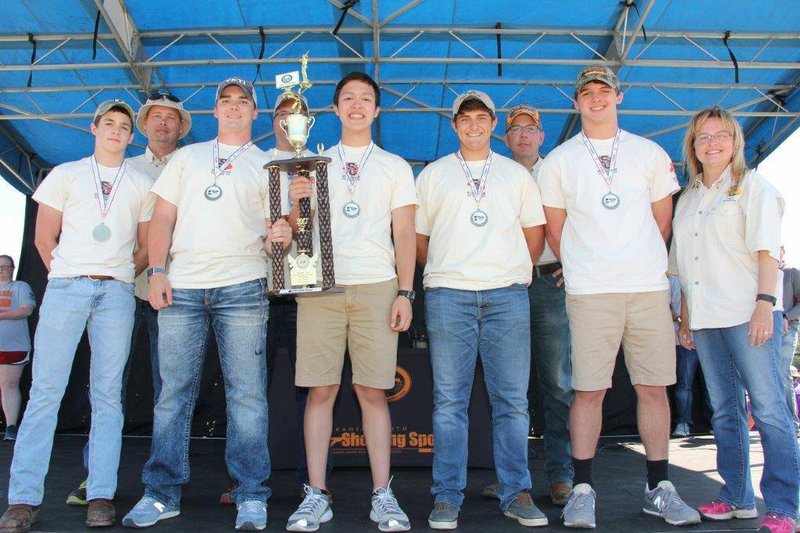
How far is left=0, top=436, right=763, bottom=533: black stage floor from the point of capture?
2.84m

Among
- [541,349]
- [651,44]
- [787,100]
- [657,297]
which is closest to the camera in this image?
[657,297]

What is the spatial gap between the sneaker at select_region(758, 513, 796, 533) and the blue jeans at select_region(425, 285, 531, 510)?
913 millimetres

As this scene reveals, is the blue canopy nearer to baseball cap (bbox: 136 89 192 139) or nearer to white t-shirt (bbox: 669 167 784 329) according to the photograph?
baseball cap (bbox: 136 89 192 139)

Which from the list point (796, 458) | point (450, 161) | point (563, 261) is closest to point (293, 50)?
point (450, 161)

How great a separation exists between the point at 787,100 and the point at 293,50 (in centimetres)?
585

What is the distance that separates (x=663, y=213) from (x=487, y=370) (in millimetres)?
1080

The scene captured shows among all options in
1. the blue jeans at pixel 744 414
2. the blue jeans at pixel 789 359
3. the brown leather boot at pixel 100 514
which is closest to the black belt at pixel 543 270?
the blue jeans at pixel 744 414

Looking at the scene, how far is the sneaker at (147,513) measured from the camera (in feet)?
9.03

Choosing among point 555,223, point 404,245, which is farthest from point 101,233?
point 555,223

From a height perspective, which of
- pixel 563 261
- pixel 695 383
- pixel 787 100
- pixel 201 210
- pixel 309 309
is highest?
pixel 787 100

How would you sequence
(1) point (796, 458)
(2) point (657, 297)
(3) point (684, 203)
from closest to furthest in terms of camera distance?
(1) point (796, 458)
(2) point (657, 297)
(3) point (684, 203)

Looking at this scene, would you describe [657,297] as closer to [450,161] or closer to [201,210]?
[450,161]

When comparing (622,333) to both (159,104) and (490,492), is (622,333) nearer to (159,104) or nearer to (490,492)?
(490,492)

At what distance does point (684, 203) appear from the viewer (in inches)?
125
